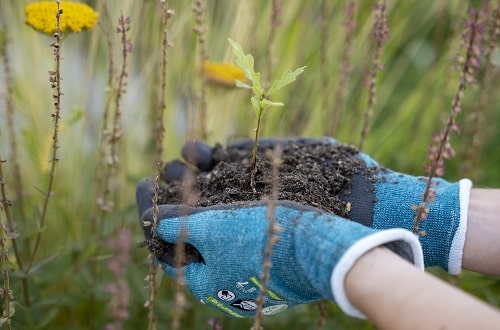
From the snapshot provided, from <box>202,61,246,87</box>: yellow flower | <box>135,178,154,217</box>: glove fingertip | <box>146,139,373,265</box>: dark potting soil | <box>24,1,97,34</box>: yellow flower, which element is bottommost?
<box>135,178,154,217</box>: glove fingertip

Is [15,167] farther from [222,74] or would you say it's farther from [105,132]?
[222,74]

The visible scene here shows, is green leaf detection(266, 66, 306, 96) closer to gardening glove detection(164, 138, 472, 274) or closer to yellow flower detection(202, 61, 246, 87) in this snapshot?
gardening glove detection(164, 138, 472, 274)

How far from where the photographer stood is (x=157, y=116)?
1.54 meters

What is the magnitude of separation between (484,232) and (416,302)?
0.43 metres

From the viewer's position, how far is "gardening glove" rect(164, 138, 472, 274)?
1.12 metres

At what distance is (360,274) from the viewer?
817 mm

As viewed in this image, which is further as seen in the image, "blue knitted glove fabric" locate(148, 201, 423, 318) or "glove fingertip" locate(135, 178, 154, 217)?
"glove fingertip" locate(135, 178, 154, 217)

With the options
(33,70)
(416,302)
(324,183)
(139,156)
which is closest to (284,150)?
(324,183)

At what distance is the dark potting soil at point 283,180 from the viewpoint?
1.06 metres

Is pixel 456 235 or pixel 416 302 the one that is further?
pixel 456 235

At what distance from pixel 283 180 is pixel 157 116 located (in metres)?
0.58

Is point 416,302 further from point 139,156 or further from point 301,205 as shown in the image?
point 139,156

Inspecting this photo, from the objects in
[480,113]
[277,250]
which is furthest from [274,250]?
[480,113]

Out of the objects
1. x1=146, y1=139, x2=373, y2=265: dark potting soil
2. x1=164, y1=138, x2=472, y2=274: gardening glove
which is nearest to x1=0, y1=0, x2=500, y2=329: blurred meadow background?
x1=146, y1=139, x2=373, y2=265: dark potting soil
